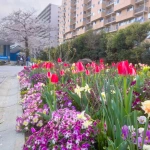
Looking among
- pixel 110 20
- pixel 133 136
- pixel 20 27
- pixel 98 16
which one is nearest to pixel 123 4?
pixel 110 20

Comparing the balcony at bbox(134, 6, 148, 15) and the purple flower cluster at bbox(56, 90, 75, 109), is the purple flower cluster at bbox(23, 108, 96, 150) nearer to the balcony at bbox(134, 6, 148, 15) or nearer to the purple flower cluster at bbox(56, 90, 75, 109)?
the purple flower cluster at bbox(56, 90, 75, 109)

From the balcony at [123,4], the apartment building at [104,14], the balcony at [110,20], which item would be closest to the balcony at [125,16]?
the apartment building at [104,14]

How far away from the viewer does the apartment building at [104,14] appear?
101ft

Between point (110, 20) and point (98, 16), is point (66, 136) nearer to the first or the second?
point (110, 20)

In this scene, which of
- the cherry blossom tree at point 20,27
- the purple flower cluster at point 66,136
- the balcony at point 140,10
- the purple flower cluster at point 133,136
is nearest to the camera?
the purple flower cluster at point 133,136

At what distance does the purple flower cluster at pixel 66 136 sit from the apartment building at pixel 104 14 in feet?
95.0

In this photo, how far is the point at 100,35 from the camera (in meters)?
26.3

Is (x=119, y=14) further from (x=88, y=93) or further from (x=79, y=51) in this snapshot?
(x=88, y=93)

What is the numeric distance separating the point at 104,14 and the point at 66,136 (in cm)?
4048

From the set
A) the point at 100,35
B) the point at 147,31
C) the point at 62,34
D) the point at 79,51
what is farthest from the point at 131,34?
the point at 62,34

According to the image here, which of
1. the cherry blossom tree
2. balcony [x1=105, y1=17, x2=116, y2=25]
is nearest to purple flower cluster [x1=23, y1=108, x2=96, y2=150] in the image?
the cherry blossom tree

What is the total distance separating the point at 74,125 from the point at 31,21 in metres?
26.6

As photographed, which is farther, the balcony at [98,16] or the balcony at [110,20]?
the balcony at [98,16]

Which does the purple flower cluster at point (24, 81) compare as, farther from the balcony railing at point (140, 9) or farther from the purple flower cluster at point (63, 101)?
the balcony railing at point (140, 9)
